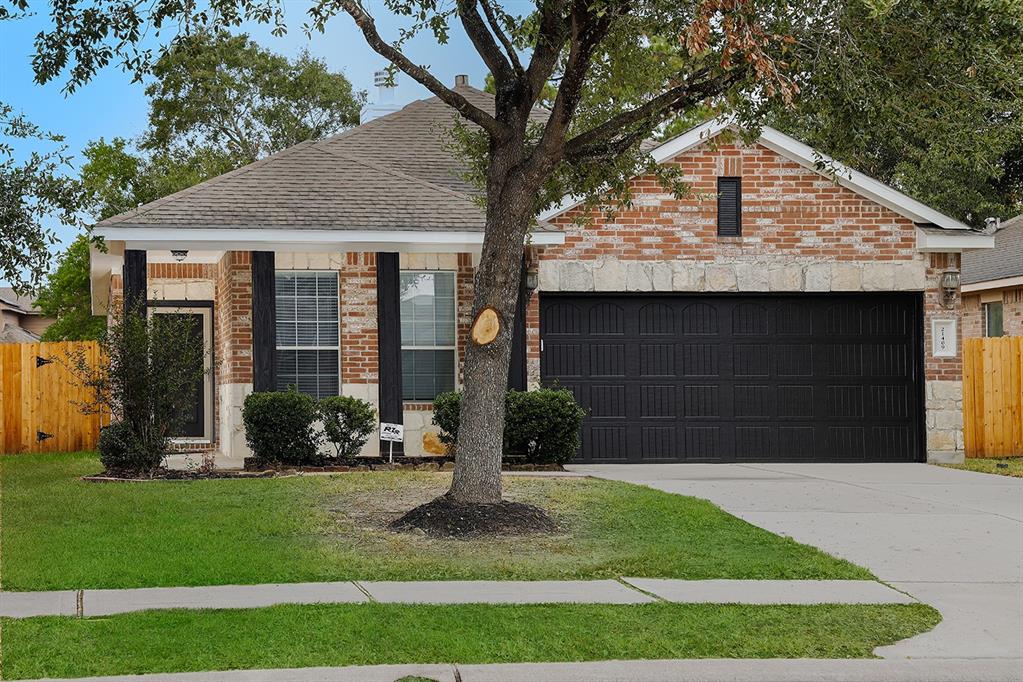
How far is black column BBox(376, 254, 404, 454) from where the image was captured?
16719 millimetres

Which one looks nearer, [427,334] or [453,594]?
[453,594]

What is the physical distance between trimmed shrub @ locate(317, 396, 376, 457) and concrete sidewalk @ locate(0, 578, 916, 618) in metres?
7.29

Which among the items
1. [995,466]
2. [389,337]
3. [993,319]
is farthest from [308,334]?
[993,319]

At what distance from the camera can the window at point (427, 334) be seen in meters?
17.5

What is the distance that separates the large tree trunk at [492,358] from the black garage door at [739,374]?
240 inches

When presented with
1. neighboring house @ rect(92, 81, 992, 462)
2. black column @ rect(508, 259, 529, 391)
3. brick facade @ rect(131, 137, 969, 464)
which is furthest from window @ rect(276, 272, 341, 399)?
black column @ rect(508, 259, 529, 391)

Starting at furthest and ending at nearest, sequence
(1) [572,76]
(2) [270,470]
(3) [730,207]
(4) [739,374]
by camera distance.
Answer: (4) [739,374]
(3) [730,207]
(2) [270,470]
(1) [572,76]

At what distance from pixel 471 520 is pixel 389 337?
6096 millimetres

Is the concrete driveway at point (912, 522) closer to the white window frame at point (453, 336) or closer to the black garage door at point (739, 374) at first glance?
the black garage door at point (739, 374)

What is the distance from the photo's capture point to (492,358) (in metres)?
11.5

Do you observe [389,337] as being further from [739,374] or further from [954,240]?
[954,240]

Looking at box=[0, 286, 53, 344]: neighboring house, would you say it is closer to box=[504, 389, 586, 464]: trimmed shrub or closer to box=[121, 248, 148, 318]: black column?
box=[121, 248, 148, 318]: black column

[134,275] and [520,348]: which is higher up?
[134,275]

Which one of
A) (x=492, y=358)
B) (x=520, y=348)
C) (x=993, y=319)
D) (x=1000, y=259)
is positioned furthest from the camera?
(x=993, y=319)
